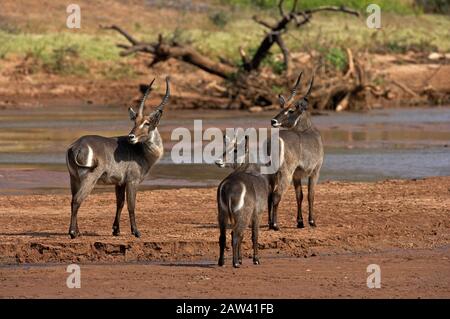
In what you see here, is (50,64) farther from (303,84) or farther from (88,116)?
(303,84)

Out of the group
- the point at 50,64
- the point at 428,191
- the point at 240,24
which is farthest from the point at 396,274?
the point at 240,24

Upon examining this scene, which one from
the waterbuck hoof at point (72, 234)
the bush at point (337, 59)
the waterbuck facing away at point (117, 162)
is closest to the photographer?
the waterbuck hoof at point (72, 234)

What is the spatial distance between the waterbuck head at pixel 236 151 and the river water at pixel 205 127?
207 inches

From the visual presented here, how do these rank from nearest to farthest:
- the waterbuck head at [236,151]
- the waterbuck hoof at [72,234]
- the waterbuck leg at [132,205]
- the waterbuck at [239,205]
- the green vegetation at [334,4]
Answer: the waterbuck at [239,205] → the waterbuck head at [236,151] → the waterbuck hoof at [72,234] → the waterbuck leg at [132,205] → the green vegetation at [334,4]

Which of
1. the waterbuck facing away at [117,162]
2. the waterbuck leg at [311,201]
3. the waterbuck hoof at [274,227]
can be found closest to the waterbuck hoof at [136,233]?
the waterbuck facing away at [117,162]

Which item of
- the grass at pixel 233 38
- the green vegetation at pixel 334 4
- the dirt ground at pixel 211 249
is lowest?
the dirt ground at pixel 211 249

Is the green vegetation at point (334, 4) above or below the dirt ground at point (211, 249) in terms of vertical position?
above

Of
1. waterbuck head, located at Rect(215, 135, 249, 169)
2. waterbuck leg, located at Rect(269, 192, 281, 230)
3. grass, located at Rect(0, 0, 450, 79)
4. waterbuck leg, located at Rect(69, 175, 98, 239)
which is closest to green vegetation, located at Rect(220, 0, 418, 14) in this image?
grass, located at Rect(0, 0, 450, 79)

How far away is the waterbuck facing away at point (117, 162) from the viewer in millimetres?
11938

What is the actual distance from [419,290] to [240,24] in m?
36.3

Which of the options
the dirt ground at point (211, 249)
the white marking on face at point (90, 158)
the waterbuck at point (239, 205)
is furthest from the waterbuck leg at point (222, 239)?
the white marking on face at point (90, 158)

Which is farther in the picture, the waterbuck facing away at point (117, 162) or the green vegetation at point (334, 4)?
the green vegetation at point (334, 4)

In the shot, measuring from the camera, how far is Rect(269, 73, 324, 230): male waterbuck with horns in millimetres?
12453

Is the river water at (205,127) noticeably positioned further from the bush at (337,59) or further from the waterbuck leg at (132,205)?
the waterbuck leg at (132,205)
